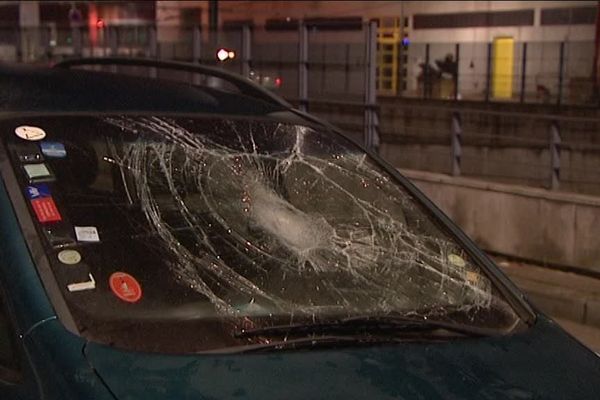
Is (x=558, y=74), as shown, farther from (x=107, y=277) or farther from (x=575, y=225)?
(x=107, y=277)

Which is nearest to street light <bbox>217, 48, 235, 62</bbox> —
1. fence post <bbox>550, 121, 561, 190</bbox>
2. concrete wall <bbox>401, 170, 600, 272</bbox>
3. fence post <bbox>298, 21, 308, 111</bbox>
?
fence post <bbox>298, 21, 308, 111</bbox>

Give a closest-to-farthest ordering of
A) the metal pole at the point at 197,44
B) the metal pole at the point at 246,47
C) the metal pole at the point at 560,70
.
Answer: the metal pole at the point at 246,47 < the metal pole at the point at 197,44 < the metal pole at the point at 560,70

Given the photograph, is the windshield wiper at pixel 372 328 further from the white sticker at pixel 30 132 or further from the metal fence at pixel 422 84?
the metal fence at pixel 422 84

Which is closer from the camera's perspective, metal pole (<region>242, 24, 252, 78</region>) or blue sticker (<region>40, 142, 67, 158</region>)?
blue sticker (<region>40, 142, 67, 158</region>)

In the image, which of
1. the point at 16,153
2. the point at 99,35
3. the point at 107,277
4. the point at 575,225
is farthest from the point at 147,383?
the point at 99,35

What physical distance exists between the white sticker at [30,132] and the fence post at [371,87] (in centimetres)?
791

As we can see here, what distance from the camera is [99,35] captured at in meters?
16.6

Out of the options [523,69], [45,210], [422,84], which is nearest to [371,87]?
[45,210]

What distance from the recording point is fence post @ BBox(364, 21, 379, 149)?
10.6 metres

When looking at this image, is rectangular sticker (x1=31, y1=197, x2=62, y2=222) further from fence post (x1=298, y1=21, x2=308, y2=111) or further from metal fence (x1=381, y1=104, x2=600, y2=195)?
fence post (x1=298, y1=21, x2=308, y2=111)

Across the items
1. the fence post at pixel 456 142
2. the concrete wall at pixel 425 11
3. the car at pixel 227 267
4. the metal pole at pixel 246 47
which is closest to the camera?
the car at pixel 227 267

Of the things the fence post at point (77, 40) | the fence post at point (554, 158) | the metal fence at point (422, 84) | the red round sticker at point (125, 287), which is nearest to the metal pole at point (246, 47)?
the metal fence at point (422, 84)

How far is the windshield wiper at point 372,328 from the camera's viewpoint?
2.55 meters

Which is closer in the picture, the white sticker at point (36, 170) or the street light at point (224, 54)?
the white sticker at point (36, 170)
